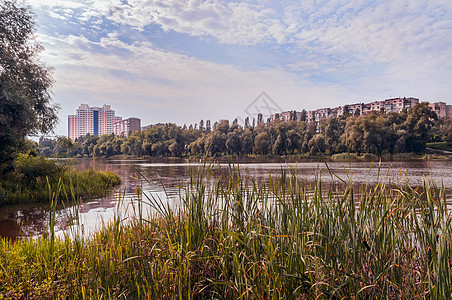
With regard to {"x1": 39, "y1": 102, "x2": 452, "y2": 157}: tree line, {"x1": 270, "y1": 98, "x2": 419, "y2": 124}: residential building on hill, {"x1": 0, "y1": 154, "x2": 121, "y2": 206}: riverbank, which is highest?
{"x1": 270, "y1": 98, "x2": 419, "y2": 124}: residential building on hill

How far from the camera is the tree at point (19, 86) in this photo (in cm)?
1540

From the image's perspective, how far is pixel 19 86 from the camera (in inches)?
703

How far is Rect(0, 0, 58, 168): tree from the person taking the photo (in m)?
15.4

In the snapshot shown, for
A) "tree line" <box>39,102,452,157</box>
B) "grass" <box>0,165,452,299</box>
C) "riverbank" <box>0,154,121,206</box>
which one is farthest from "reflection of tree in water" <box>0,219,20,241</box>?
"tree line" <box>39,102,452,157</box>

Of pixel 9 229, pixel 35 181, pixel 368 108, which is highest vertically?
pixel 368 108

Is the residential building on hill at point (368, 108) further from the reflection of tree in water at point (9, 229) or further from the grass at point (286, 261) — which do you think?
the grass at point (286, 261)

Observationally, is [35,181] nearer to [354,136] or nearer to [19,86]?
[19,86]

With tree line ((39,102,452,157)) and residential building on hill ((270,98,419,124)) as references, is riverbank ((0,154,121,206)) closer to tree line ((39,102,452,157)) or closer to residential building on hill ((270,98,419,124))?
tree line ((39,102,452,157))

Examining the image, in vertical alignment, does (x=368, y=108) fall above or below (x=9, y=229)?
above

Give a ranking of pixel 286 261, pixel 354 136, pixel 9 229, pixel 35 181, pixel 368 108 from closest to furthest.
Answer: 1. pixel 286 261
2. pixel 9 229
3. pixel 35 181
4. pixel 354 136
5. pixel 368 108

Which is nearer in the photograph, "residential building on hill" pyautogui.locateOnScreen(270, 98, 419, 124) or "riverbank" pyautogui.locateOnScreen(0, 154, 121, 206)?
"riverbank" pyautogui.locateOnScreen(0, 154, 121, 206)

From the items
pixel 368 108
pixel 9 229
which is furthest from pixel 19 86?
pixel 368 108

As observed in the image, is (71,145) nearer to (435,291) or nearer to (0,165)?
(0,165)

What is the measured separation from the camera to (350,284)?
298cm
